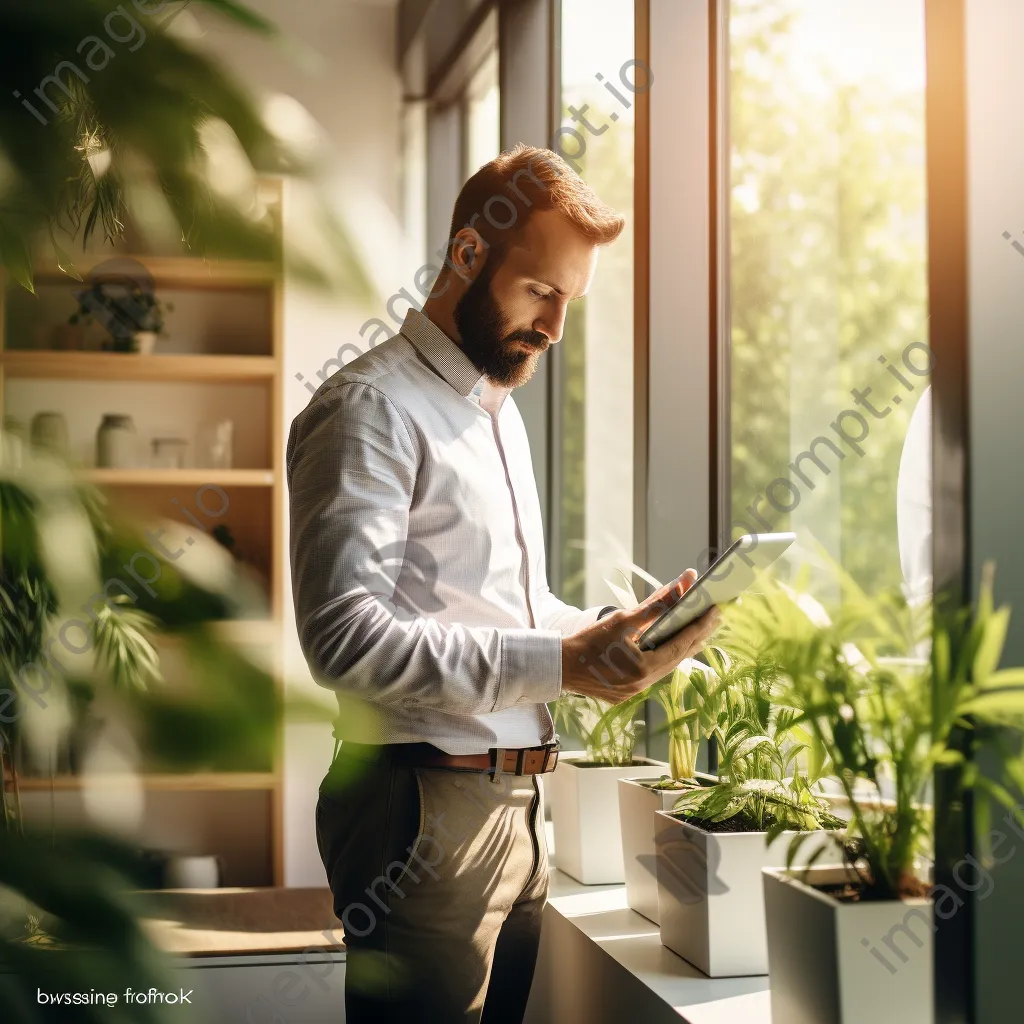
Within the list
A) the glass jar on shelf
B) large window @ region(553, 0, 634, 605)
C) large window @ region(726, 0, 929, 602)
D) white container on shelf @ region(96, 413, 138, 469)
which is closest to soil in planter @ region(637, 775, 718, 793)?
A: large window @ region(726, 0, 929, 602)

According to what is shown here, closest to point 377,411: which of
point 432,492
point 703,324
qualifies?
point 432,492

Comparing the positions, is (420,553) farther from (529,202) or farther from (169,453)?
(169,453)

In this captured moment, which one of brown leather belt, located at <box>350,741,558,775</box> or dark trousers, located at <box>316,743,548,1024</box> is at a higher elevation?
brown leather belt, located at <box>350,741,558,775</box>

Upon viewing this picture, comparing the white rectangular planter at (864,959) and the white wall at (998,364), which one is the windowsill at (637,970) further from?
the white wall at (998,364)

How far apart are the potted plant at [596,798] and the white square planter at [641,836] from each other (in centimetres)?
18

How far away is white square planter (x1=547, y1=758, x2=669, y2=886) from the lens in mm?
1946

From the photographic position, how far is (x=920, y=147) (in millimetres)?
1420

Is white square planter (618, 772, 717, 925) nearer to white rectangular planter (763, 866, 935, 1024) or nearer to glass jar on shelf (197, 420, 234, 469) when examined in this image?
white rectangular planter (763, 866, 935, 1024)

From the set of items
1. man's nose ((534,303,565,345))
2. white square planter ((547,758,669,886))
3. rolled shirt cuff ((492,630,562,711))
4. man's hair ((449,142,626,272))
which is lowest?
white square planter ((547,758,669,886))

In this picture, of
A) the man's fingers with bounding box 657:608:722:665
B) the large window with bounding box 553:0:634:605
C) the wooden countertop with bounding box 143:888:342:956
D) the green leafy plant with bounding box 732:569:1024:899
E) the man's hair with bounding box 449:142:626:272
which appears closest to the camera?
the green leafy plant with bounding box 732:569:1024:899

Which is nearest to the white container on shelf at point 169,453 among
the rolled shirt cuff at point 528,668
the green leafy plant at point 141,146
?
the rolled shirt cuff at point 528,668

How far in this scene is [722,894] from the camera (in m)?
1.39

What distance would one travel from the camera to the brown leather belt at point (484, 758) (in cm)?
142

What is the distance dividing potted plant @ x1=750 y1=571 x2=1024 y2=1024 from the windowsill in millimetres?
206
